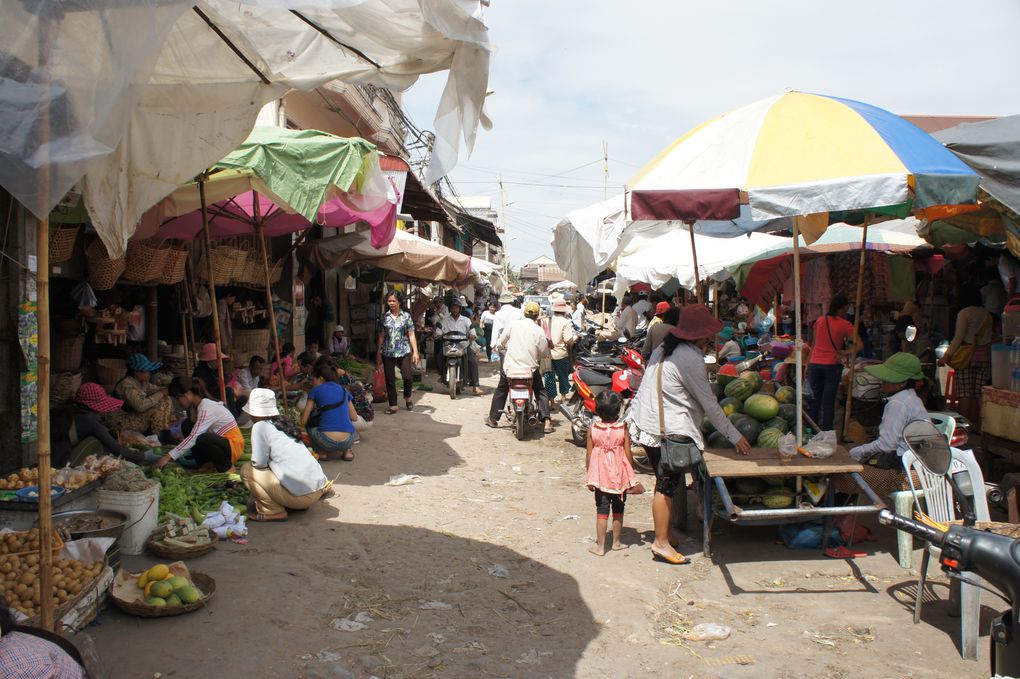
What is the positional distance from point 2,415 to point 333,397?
3.40 metres

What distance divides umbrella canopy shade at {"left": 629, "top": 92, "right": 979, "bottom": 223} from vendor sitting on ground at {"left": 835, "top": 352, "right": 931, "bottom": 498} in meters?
1.29

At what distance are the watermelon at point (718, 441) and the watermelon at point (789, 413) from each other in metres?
0.58

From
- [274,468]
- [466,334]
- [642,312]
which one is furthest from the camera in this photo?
[642,312]

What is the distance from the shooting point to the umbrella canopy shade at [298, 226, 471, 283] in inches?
469

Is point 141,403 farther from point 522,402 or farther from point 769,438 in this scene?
point 769,438

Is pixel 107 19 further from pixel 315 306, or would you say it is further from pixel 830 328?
pixel 315 306

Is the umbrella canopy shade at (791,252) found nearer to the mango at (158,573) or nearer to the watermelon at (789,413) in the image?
the watermelon at (789,413)

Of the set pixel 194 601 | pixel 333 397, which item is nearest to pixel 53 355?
pixel 333 397

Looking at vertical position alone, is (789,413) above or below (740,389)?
below

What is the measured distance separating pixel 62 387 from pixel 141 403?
0.83 m

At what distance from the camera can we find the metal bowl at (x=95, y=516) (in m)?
4.63

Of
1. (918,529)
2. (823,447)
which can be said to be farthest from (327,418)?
(918,529)

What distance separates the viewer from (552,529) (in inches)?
253

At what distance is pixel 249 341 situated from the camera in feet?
33.7
